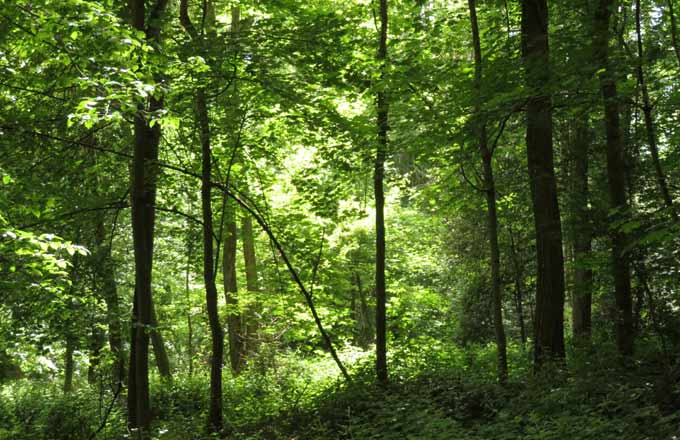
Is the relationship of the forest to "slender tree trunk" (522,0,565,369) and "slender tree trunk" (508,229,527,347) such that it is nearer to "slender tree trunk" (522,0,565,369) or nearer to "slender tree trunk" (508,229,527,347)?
"slender tree trunk" (522,0,565,369)

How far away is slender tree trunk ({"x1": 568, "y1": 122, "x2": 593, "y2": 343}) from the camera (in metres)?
8.39

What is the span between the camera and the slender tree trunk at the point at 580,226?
27.5 ft

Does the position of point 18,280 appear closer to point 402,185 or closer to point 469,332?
point 402,185

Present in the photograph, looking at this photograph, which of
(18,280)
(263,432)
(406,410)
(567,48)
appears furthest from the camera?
(263,432)

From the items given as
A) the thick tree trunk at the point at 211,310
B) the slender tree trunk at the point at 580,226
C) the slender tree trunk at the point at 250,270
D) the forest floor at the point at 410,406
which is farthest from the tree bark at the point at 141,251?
the slender tree trunk at the point at 250,270

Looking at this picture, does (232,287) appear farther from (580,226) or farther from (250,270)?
(580,226)

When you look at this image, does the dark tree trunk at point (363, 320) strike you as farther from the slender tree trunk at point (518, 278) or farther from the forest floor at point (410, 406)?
the slender tree trunk at point (518, 278)

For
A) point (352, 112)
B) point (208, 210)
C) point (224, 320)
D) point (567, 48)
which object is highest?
point (352, 112)

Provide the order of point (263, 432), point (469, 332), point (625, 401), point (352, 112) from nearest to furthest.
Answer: point (625, 401) < point (263, 432) < point (352, 112) < point (469, 332)

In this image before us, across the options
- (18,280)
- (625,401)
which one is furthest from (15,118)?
(625,401)

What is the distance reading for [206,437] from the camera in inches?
354

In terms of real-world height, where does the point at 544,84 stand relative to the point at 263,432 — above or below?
above

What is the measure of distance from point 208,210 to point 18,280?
3488mm

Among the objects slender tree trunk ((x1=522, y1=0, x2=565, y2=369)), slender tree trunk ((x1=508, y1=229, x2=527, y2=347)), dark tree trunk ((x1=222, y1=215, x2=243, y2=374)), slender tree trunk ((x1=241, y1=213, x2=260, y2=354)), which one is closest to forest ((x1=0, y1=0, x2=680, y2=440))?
slender tree trunk ((x1=522, y1=0, x2=565, y2=369))
